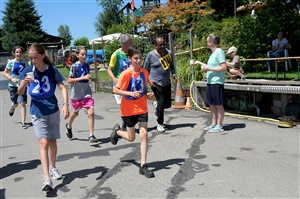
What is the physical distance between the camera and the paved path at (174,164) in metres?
4.38

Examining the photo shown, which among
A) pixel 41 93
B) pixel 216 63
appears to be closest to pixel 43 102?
pixel 41 93

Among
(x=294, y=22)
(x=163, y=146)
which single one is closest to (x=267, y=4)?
(x=294, y=22)

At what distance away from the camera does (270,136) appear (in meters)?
6.63

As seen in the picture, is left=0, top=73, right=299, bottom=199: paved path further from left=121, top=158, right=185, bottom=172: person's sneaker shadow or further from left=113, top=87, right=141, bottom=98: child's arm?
left=113, top=87, right=141, bottom=98: child's arm

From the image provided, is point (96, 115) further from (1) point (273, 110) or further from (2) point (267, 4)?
(2) point (267, 4)

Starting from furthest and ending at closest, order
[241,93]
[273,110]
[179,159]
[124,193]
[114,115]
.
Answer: [114,115]
[241,93]
[273,110]
[179,159]
[124,193]

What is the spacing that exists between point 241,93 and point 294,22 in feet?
19.6

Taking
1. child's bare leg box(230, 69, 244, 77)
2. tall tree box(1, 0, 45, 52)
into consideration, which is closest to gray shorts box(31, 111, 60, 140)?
child's bare leg box(230, 69, 244, 77)

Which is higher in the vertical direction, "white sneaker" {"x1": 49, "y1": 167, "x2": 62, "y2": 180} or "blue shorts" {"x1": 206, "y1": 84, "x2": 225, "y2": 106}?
"blue shorts" {"x1": 206, "y1": 84, "x2": 225, "y2": 106}

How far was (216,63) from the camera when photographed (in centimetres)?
677

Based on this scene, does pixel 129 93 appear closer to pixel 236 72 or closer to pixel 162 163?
pixel 162 163

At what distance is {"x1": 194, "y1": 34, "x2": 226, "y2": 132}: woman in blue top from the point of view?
6.72m

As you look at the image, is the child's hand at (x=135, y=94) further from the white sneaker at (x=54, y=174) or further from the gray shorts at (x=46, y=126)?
the white sneaker at (x=54, y=174)

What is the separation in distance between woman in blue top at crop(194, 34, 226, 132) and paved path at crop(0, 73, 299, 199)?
44 cm
